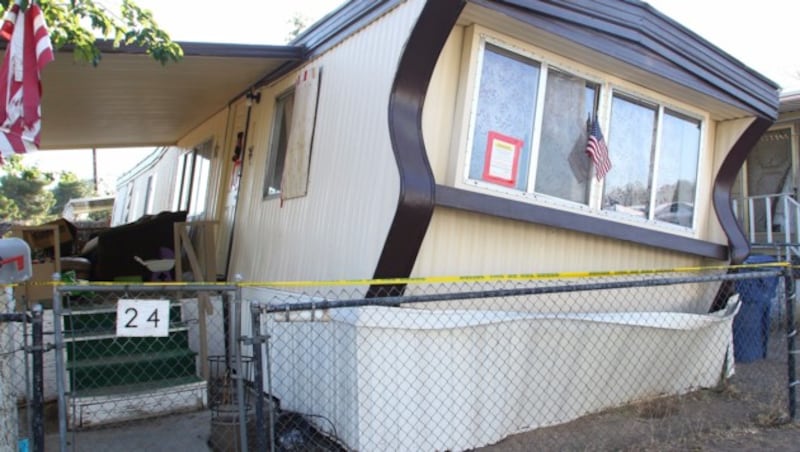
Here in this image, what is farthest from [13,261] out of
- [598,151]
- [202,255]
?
[598,151]

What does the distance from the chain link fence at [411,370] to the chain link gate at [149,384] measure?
0.05 ft

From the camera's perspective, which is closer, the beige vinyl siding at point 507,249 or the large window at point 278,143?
the beige vinyl siding at point 507,249

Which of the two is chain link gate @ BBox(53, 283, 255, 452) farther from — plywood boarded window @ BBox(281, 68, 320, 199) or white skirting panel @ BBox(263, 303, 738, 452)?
plywood boarded window @ BBox(281, 68, 320, 199)

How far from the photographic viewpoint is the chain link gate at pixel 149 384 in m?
4.38

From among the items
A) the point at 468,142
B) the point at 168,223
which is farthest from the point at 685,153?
the point at 168,223

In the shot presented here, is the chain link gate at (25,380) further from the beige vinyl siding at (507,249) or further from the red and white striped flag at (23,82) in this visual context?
the beige vinyl siding at (507,249)

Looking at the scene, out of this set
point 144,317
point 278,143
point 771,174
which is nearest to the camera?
point 144,317

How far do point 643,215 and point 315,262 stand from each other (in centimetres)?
345

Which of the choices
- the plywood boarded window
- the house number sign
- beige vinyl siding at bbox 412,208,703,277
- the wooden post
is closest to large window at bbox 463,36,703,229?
beige vinyl siding at bbox 412,208,703,277

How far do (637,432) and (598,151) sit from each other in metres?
2.49

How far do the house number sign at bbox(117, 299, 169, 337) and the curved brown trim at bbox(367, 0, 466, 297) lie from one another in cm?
150

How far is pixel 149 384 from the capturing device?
5105 millimetres

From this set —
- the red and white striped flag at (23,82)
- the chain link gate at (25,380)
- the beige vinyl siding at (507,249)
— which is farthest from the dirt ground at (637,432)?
the red and white striped flag at (23,82)

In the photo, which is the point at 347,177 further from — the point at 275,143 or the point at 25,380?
the point at 25,380
